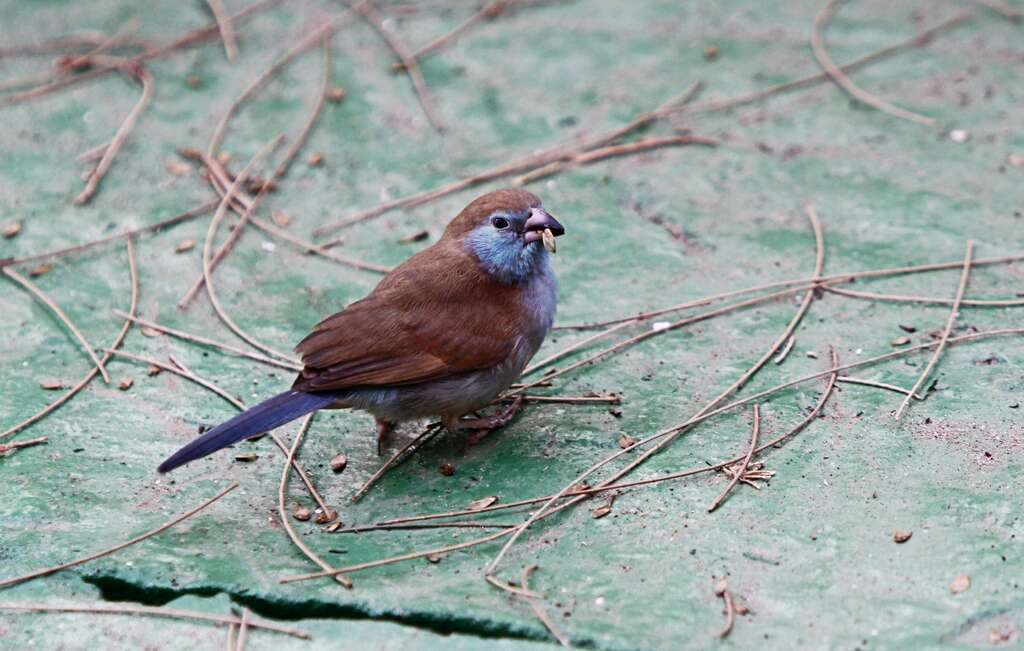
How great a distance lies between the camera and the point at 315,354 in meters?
3.57

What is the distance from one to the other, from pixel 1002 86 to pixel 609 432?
2.81 m

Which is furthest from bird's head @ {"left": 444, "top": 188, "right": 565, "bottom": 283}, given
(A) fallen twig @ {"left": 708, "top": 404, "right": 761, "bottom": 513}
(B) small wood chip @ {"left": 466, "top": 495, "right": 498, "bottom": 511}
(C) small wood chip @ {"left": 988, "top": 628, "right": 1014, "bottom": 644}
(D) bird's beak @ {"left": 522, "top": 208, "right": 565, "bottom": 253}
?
(C) small wood chip @ {"left": 988, "top": 628, "right": 1014, "bottom": 644}

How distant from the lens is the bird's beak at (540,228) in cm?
377

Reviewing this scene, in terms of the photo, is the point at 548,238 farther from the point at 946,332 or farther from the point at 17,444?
the point at 17,444

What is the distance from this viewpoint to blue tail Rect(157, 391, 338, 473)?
10.8ft

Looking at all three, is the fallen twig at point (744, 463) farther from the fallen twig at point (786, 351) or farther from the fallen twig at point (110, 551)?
the fallen twig at point (110, 551)

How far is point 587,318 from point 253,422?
1.40 meters

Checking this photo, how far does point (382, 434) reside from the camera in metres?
3.85

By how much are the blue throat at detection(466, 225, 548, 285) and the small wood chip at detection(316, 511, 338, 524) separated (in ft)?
2.82

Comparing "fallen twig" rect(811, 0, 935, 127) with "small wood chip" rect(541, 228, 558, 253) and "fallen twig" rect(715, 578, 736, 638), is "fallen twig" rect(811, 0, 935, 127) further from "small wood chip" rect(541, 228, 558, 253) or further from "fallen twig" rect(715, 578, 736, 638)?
"fallen twig" rect(715, 578, 736, 638)

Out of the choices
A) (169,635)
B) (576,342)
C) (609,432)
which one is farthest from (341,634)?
(576,342)

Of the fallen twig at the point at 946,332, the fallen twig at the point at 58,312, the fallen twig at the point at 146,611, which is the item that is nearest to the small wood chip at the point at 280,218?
the fallen twig at the point at 58,312

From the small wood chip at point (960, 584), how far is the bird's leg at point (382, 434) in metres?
1.66

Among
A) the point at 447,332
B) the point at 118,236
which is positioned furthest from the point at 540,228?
the point at 118,236
